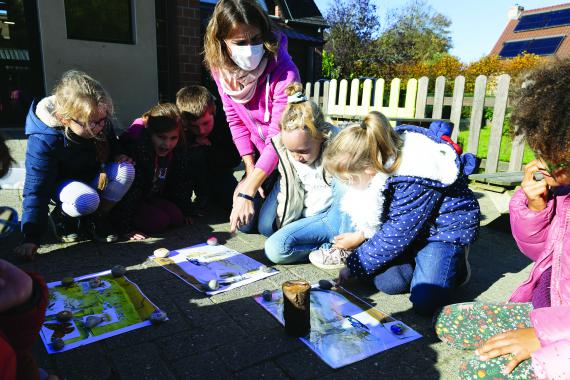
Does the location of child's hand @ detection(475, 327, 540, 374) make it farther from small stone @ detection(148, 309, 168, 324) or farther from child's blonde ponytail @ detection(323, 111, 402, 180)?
small stone @ detection(148, 309, 168, 324)

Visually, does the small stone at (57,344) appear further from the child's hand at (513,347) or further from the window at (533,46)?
the window at (533,46)

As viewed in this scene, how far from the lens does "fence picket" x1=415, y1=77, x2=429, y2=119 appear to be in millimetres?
5754

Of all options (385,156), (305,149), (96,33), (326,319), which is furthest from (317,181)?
(96,33)

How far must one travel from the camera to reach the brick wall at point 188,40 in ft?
21.0

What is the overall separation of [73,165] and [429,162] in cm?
217

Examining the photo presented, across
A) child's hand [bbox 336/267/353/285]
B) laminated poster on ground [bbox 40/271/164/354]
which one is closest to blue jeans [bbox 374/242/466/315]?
child's hand [bbox 336/267/353/285]

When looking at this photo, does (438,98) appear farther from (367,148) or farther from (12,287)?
(12,287)

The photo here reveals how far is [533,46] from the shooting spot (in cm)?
3017

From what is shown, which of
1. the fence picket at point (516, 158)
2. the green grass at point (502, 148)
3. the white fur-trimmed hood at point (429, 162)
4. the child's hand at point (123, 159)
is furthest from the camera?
the green grass at point (502, 148)

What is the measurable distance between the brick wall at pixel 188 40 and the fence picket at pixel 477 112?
3939 mm

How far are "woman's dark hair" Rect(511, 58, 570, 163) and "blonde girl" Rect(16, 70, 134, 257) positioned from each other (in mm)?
2208

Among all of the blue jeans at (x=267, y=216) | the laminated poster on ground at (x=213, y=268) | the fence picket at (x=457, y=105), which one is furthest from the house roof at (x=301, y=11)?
the laminated poster on ground at (x=213, y=268)

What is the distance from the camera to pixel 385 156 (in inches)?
82.7

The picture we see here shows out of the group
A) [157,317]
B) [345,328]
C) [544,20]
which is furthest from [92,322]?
[544,20]
